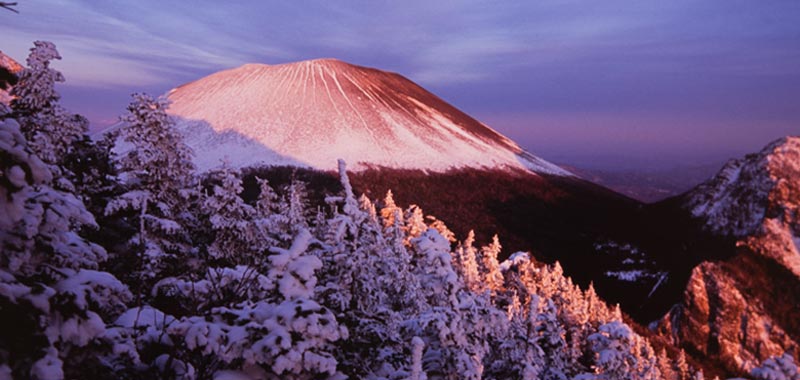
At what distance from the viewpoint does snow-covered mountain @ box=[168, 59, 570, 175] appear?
200ft

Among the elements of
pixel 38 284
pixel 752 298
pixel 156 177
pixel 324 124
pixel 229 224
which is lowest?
pixel 752 298

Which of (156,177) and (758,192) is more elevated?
(758,192)

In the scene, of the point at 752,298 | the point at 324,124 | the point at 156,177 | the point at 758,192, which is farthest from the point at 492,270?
the point at 324,124

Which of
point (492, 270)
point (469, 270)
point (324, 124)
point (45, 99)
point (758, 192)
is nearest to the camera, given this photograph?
point (45, 99)

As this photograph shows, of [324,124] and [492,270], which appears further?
[324,124]

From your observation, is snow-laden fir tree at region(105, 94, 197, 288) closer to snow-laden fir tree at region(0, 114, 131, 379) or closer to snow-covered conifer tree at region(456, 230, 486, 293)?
snow-laden fir tree at region(0, 114, 131, 379)

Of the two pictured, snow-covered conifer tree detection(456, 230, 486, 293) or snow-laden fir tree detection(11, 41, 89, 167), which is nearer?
snow-laden fir tree detection(11, 41, 89, 167)

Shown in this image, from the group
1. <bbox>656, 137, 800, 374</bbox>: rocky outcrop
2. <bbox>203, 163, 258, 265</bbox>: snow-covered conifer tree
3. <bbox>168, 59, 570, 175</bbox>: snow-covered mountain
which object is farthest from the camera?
<bbox>168, 59, 570, 175</bbox>: snow-covered mountain

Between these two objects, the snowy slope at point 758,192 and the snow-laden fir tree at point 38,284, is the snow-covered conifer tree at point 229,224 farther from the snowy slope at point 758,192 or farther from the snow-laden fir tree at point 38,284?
the snowy slope at point 758,192

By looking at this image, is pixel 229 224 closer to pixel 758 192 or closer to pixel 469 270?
pixel 469 270

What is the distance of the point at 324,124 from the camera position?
69.1m

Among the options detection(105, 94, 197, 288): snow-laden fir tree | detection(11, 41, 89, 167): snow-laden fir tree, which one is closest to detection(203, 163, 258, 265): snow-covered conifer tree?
detection(105, 94, 197, 288): snow-laden fir tree

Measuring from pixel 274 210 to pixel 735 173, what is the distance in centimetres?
5635

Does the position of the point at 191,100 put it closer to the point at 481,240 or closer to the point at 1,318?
the point at 481,240
